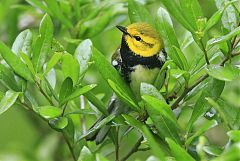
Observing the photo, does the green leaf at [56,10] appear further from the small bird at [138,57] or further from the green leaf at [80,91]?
the green leaf at [80,91]

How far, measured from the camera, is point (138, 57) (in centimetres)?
282

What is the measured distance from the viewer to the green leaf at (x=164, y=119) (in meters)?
2.07

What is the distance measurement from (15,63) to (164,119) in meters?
0.53

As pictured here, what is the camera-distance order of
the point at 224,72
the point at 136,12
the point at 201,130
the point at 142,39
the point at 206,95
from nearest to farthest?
the point at 201,130 → the point at 224,72 → the point at 206,95 → the point at 136,12 → the point at 142,39

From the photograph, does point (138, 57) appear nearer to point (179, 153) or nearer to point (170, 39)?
point (170, 39)

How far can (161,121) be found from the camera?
82.9 inches

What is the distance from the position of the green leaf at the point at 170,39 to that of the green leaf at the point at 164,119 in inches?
7.2

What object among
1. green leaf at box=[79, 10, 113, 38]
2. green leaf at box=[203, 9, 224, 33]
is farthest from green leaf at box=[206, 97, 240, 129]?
green leaf at box=[79, 10, 113, 38]

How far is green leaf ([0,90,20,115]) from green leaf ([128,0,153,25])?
593 millimetres

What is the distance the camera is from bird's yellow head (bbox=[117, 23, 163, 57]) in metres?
2.67

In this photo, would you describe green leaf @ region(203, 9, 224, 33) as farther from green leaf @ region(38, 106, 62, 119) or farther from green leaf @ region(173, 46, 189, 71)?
green leaf @ region(38, 106, 62, 119)

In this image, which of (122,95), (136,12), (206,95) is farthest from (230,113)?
(136,12)

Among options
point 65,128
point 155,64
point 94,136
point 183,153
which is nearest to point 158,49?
point 155,64

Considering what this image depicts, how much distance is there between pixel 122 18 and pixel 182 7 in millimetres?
1060
